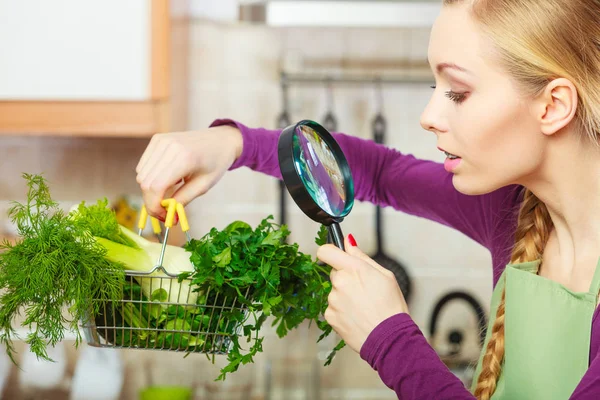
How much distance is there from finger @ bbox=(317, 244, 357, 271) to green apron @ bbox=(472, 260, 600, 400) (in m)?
0.31

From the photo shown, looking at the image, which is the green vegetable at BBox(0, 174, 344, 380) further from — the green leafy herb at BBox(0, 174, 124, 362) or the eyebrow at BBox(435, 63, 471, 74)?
the eyebrow at BBox(435, 63, 471, 74)

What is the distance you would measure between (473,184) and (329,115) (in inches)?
53.5

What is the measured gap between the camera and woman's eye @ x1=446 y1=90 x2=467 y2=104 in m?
0.92

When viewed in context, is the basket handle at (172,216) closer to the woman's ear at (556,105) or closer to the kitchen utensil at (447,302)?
the woman's ear at (556,105)

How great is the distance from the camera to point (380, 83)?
91.7 inches

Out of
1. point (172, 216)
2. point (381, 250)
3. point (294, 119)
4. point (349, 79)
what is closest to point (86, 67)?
point (294, 119)

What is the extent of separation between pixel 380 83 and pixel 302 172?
4.92 ft

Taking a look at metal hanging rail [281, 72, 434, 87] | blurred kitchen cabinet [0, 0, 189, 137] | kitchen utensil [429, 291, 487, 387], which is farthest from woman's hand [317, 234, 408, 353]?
metal hanging rail [281, 72, 434, 87]

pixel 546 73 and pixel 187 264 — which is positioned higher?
pixel 546 73

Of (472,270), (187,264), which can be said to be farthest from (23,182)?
(187,264)

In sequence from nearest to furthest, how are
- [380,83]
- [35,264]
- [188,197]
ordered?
1. [35,264]
2. [188,197]
3. [380,83]

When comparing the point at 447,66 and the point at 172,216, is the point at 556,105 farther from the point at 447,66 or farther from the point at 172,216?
the point at 172,216

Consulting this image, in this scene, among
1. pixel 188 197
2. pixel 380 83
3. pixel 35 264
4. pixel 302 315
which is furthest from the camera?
pixel 380 83

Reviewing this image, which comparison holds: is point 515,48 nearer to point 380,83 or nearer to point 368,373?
point 380,83
